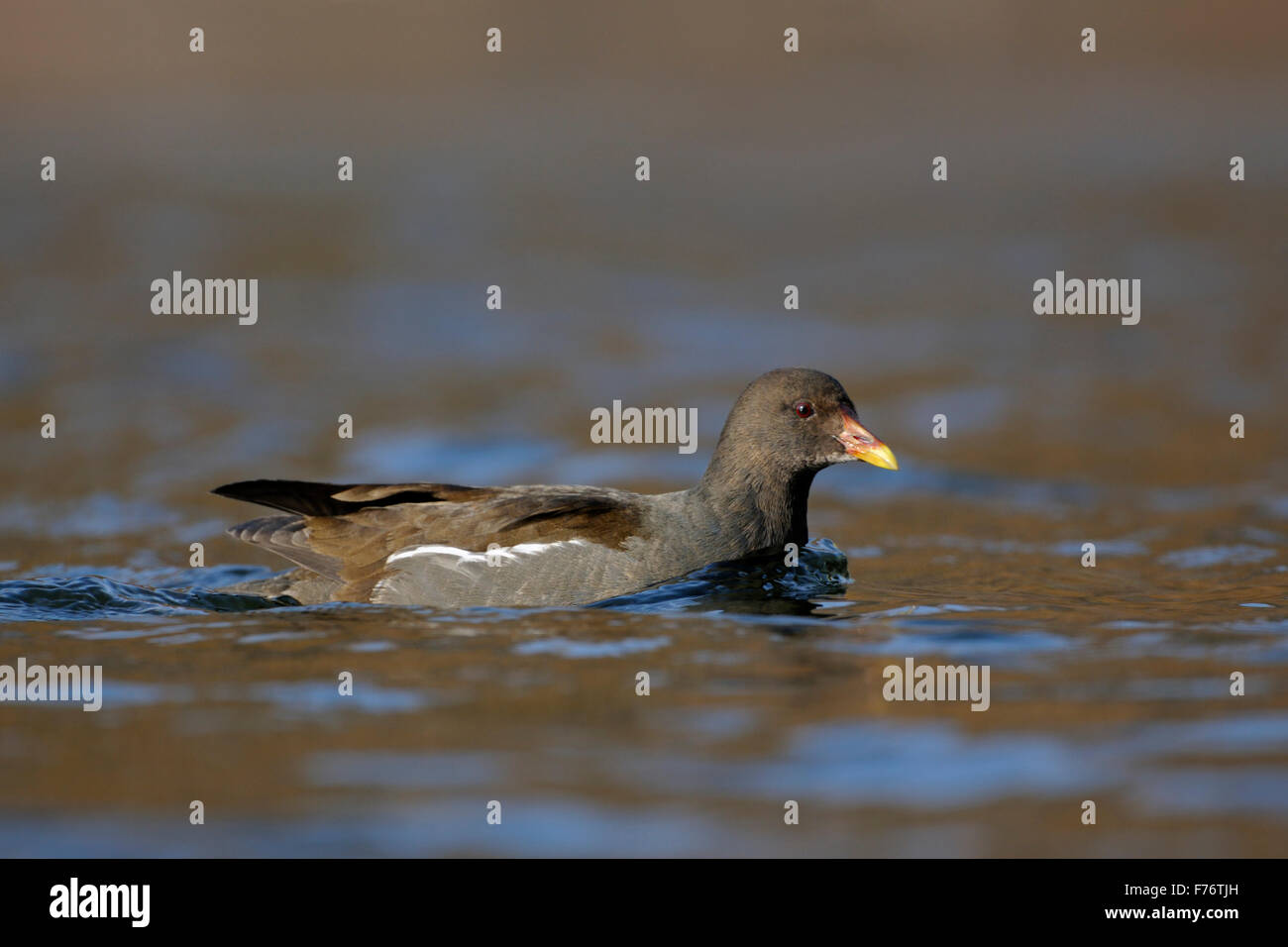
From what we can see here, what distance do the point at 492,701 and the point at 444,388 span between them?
10.4 m

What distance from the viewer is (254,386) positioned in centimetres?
1798

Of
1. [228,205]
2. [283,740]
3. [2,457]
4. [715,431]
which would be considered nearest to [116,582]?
[283,740]

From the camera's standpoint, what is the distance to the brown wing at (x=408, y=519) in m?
10.0

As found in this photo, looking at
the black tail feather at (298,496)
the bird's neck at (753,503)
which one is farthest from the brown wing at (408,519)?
the bird's neck at (753,503)

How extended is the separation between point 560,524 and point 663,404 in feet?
24.2

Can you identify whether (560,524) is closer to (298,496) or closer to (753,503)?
(753,503)

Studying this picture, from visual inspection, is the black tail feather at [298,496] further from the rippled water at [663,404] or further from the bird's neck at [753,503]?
the bird's neck at [753,503]

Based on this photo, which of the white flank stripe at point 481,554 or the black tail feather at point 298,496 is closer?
the white flank stripe at point 481,554

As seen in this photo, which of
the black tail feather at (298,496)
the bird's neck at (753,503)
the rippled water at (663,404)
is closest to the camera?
the rippled water at (663,404)

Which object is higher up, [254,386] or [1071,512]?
[254,386]

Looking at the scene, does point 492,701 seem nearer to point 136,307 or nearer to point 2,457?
point 2,457

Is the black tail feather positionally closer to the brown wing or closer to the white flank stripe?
the brown wing

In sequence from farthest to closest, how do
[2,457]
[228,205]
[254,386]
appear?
1. [228,205]
2. [254,386]
3. [2,457]
